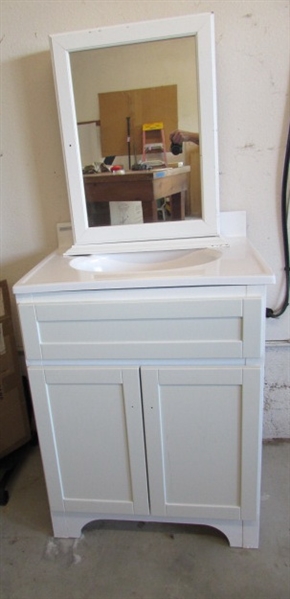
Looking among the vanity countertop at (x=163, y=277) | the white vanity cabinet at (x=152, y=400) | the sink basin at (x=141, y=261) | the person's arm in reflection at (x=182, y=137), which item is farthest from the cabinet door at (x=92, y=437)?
the person's arm in reflection at (x=182, y=137)

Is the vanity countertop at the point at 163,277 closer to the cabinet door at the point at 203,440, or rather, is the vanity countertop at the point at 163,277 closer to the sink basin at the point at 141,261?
the sink basin at the point at 141,261

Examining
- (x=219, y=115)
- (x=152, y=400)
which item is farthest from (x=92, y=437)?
(x=219, y=115)

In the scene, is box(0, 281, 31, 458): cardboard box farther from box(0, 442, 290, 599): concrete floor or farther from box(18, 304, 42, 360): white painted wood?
box(18, 304, 42, 360): white painted wood

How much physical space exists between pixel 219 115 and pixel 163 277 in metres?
0.70

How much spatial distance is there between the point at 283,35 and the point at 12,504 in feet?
6.06

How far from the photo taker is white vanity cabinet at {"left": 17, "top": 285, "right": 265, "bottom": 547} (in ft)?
3.67

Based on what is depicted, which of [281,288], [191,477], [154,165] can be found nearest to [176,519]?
[191,477]

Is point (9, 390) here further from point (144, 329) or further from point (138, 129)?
point (138, 129)

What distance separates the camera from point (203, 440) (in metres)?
1.22

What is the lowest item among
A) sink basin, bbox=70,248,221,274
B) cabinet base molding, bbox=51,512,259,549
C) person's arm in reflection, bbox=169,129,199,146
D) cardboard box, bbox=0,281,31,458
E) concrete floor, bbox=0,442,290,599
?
concrete floor, bbox=0,442,290,599

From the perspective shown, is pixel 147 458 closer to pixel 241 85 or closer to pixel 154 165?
pixel 154 165

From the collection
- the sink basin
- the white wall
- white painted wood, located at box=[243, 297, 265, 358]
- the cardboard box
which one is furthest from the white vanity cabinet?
the white wall

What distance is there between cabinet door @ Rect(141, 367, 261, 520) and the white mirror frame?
49 cm

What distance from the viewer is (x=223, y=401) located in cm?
118
